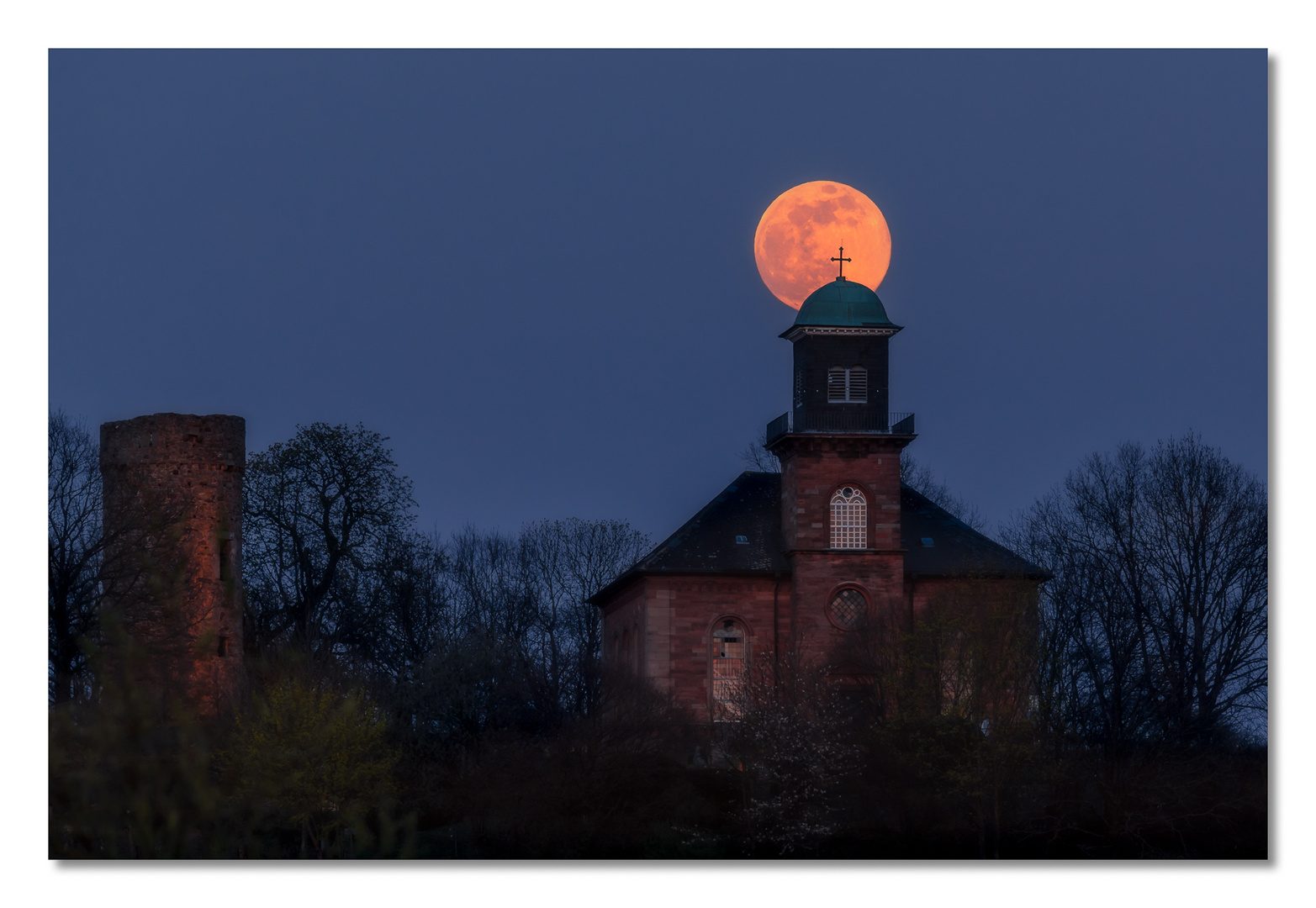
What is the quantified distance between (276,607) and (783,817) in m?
24.9

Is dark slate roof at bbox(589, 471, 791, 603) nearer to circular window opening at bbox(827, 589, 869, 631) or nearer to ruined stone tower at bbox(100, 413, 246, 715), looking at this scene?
circular window opening at bbox(827, 589, 869, 631)

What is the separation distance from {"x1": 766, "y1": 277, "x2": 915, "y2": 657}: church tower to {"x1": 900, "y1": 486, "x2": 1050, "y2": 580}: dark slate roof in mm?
1265

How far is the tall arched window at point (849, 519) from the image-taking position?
5362cm

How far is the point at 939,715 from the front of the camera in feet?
123

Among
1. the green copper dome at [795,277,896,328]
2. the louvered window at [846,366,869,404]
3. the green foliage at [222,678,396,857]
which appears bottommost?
the green foliage at [222,678,396,857]

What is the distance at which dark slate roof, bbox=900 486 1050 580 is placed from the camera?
5275 cm

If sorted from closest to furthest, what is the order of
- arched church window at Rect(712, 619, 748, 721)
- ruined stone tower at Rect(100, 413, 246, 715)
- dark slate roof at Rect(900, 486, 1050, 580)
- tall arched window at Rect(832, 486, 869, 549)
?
ruined stone tower at Rect(100, 413, 246, 715) → dark slate roof at Rect(900, 486, 1050, 580) → arched church window at Rect(712, 619, 748, 721) → tall arched window at Rect(832, 486, 869, 549)

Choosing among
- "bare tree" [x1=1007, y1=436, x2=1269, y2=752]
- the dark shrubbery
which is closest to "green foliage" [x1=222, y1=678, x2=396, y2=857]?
the dark shrubbery

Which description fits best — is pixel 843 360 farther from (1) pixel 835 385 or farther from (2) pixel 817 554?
(2) pixel 817 554

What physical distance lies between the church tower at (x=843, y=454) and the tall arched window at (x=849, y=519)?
2 cm

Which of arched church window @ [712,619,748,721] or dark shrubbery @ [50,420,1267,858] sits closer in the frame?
dark shrubbery @ [50,420,1267,858]

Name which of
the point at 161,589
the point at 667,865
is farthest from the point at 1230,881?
the point at 161,589

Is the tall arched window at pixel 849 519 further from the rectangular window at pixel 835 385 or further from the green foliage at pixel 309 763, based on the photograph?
the green foliage at pixel 309 763

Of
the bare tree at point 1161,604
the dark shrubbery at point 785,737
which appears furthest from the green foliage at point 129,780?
the bare tree at point 1161,604
